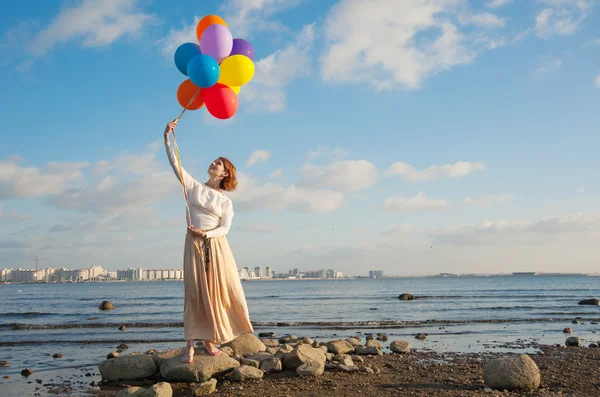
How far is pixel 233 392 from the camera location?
21.0 ft

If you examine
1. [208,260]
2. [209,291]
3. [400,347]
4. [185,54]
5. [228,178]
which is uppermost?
[185,54]

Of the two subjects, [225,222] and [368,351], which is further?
[368,351]

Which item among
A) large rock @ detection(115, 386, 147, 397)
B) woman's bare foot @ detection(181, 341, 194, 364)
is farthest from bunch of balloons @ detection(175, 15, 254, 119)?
large rock @ detection(115, 386, 147, 397)

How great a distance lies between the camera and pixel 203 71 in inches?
263

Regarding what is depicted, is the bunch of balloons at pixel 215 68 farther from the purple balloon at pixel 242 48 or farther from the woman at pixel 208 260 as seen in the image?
the woman at pixel 208 260

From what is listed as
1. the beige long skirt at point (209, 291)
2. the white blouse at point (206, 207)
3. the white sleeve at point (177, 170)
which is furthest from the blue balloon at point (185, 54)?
the beige long skirt at point (209, 291)

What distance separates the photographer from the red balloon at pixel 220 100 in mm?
7027

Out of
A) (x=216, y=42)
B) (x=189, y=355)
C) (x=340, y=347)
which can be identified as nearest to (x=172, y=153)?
(x=216, y=42)

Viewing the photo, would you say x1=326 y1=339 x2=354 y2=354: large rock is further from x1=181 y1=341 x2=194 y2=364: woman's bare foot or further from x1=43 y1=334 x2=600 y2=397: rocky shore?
x1=181 y1=341 x2=194 y2=364: woman's bare foot

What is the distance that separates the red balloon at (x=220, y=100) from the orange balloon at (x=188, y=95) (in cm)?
10

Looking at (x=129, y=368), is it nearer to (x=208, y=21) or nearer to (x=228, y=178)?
(x=228, y=178)

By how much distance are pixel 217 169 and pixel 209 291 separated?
1.79 meters

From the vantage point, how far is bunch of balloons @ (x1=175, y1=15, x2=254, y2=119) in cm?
689

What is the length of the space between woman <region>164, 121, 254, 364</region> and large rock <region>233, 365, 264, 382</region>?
0.48 metres
